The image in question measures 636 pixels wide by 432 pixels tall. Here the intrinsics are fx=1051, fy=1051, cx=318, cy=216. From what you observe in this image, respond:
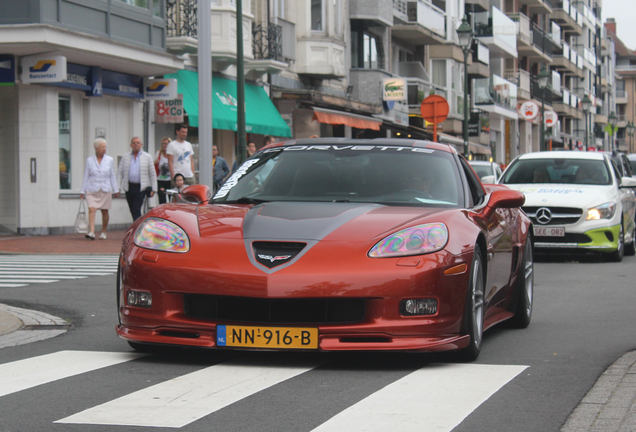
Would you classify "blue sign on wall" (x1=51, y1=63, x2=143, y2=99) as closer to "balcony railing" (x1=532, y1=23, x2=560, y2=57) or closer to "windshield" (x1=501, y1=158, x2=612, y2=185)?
"windshield" (x1=501, y1=158, x2=612, y2=185)

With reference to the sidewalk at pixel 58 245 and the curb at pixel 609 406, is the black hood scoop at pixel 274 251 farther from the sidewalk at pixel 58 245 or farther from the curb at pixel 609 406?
the sidewalk at pixel 58 245

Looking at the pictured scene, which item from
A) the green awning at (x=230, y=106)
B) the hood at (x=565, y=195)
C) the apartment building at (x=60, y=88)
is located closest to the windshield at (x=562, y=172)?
the hood at (x=565, y=195)

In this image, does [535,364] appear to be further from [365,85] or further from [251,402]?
[365,85]

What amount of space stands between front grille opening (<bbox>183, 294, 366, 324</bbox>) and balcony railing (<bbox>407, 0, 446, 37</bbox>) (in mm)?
39268

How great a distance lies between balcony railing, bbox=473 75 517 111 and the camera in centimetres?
5834

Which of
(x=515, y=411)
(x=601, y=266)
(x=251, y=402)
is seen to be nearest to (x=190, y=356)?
(x=251, y=402)

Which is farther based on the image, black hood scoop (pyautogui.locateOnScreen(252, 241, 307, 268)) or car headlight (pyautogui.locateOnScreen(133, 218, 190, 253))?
car headlight (pyautogui.locateOnScreen(133, 218, 190, 253))

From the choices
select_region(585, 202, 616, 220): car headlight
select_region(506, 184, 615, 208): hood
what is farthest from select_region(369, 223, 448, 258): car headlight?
select_region(585, 202, 616, 220): car headlight

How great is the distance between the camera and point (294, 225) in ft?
19.4

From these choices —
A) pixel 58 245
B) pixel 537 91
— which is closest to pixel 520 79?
pixel 537 91

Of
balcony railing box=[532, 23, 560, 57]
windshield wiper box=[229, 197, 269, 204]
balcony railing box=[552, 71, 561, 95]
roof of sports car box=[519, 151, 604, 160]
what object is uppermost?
balcony railing box=[532, 23, 560, 57]

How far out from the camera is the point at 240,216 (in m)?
6.20

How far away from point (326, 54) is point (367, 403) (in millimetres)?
29105

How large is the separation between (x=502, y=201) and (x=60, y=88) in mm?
16339
